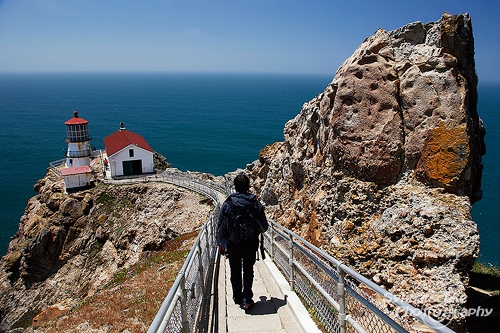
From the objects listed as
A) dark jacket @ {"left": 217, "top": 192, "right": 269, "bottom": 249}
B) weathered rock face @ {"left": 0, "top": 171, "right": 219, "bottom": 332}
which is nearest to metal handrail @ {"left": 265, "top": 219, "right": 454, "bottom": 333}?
dark jacket @ {"left": 217, "top": 192, "right": 269, "bottom": 249}

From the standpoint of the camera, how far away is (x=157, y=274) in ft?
45.7

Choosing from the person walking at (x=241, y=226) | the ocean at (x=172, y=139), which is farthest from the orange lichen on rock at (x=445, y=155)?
the ocean at (x=172, y=139)

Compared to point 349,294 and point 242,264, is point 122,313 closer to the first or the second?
point 242,264

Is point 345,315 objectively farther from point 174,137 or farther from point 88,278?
point 174,137

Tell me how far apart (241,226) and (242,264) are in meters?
1.21

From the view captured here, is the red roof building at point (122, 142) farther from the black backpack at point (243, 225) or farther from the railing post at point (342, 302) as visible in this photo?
the railing post at point (342, 302)

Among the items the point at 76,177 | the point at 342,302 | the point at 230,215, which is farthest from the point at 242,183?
the point at 76,177

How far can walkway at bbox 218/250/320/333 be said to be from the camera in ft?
21.7

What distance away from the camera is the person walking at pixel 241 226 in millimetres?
6680

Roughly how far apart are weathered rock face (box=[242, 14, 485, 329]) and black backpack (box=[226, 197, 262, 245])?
3436mm

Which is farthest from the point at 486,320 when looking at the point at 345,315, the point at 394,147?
the point at 345,315

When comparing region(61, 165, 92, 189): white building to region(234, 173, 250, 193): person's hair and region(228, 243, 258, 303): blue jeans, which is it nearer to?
region(228, 243, 258, 303): blue jeans

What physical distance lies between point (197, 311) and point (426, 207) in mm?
5488

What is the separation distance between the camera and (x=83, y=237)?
32.8m
